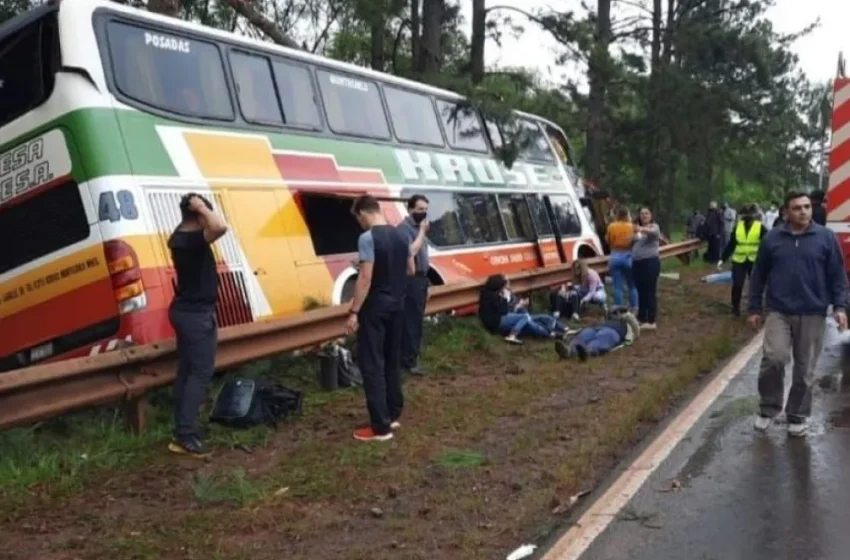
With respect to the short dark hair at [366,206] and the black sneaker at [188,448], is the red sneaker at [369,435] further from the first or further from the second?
the short dark hair at [366,206]

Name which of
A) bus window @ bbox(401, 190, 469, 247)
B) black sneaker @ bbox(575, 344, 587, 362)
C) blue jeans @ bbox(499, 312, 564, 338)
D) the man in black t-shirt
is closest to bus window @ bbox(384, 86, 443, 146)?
bus window @ bbox(401, 190, 469, 247)

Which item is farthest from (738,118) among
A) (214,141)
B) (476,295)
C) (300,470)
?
(300,470)

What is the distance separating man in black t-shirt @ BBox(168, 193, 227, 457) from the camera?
244 inches

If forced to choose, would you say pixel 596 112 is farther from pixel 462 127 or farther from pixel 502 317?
pixel 502 317

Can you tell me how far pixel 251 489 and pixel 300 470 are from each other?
516 millimetres

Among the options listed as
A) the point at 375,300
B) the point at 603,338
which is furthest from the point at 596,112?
the point at 375,300

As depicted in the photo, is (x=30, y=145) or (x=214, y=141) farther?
(x=214, y=141)

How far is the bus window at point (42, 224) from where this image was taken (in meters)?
7.18

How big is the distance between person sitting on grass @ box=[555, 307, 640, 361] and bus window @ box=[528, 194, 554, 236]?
3863 millimetres

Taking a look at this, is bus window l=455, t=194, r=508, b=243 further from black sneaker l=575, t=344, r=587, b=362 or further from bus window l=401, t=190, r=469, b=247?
black sneaker l=575, t=344, r=587, b=362

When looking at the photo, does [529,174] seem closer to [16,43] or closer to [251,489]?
[16,43]

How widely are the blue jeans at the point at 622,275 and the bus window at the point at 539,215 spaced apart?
2.02 m

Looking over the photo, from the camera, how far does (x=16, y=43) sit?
7.67 meters

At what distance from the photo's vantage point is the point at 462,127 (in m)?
13.6
